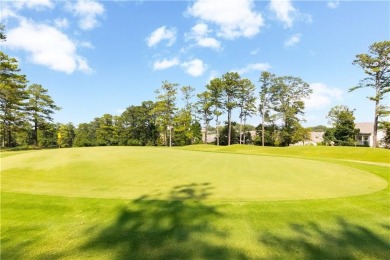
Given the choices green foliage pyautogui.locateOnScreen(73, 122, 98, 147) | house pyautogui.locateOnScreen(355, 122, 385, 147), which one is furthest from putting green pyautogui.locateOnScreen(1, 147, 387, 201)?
green foliage pyautogui.locateOnScreen(73, 122, 98, 147)

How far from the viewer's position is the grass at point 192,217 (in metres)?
4.80

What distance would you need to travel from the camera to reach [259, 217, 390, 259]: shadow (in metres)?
4.62

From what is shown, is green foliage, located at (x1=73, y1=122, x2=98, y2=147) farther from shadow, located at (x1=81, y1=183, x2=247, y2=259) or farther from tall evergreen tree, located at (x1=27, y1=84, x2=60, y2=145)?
shadow, located at (x1=81, y1=183, x2=247, y2=259)

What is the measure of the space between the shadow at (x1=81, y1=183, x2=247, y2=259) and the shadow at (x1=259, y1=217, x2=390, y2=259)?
881 millimetres

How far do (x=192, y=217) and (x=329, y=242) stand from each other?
2851 millimetres

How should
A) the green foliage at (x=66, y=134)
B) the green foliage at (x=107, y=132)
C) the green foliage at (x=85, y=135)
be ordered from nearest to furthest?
the green foliage at (x=107, y=132)
the green foliage at (x=66, y=134)
the green foliage at (x=85, y=135)

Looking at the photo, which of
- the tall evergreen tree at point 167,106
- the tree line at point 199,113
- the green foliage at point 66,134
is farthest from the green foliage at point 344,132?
the green foliage at point 66,134

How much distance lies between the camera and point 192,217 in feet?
20.3

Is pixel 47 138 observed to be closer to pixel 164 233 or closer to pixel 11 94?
pixel 11 94

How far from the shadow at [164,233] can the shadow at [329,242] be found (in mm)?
881

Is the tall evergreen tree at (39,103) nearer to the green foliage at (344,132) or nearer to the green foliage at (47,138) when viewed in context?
the green foliage at (47,138)

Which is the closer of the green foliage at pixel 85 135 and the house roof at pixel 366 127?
the house roof at pixel 366 127

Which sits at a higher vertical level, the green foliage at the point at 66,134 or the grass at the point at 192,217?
the green foliage at the point at 66,134

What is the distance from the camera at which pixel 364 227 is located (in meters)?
5.75
